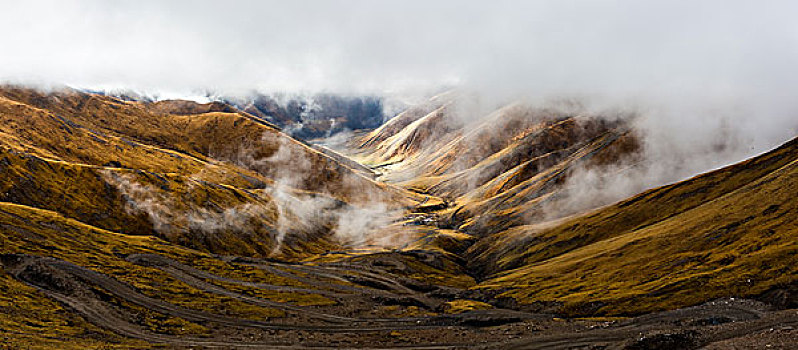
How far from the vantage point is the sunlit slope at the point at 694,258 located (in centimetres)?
10881

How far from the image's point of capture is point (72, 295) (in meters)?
113

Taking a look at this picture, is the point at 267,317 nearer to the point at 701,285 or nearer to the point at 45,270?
the point at 45,270

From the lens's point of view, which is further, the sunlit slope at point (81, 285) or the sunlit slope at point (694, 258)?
the sunlit slope at point (694, 258)

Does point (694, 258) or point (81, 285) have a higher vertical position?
point (81, 285)

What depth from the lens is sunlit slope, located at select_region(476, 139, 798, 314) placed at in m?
109

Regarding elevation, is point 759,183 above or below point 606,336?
above

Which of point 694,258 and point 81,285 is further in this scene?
point 694,258

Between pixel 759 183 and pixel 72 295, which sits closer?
pixel 72 295

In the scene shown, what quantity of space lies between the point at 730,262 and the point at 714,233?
29.9 metres

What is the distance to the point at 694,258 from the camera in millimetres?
136125

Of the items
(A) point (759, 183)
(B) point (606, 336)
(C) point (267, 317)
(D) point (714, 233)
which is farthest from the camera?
(A) point (759, 183)

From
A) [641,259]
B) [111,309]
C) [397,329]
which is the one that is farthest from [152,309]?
[641,259]

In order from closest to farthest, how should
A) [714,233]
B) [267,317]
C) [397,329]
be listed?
[397,329]
[267,317]
[714,233]

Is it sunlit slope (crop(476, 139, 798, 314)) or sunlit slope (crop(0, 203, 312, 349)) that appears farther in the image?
sunlit slope (crop(476, 139, 798, 314))
